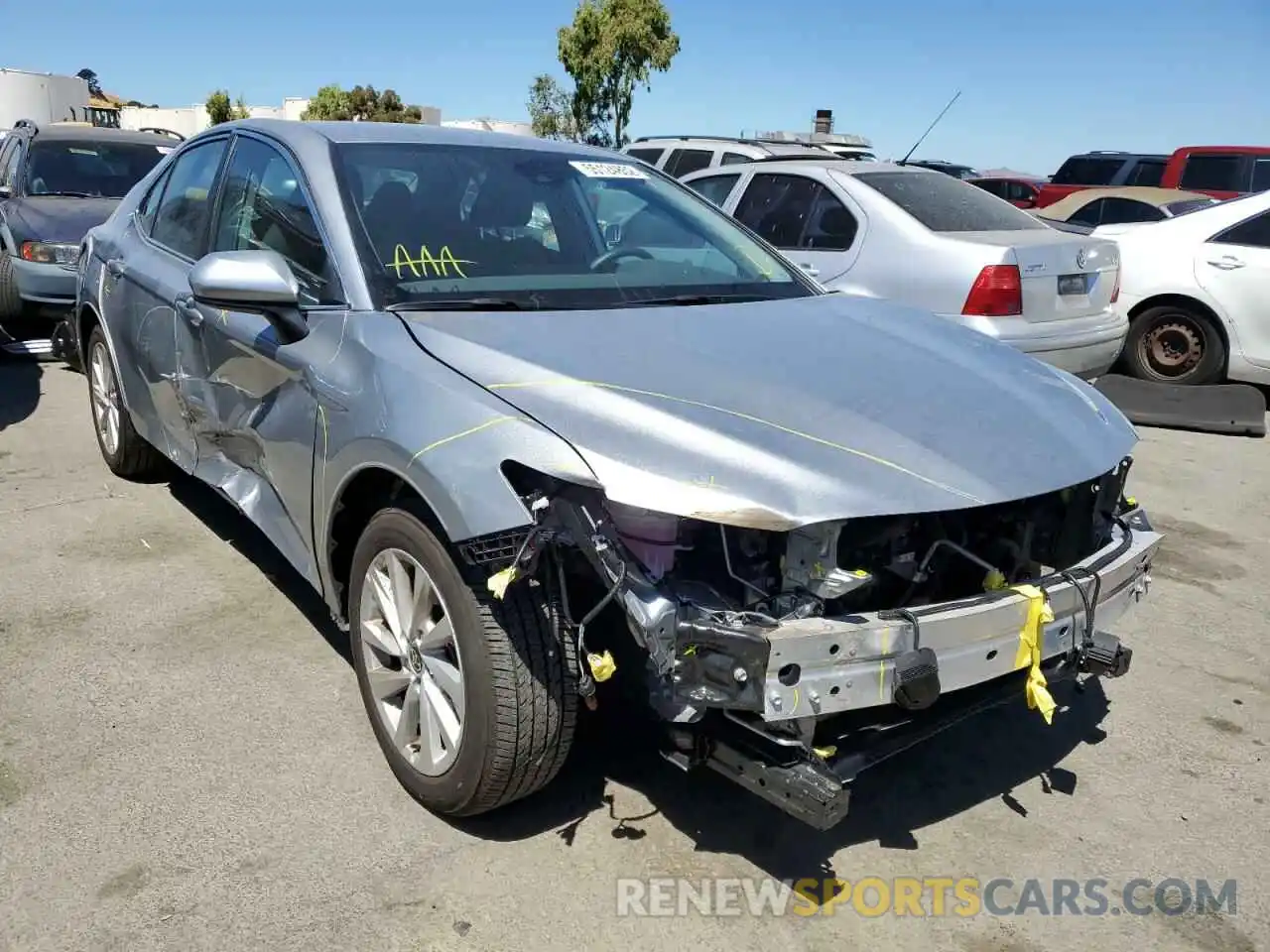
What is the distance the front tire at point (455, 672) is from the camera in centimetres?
251

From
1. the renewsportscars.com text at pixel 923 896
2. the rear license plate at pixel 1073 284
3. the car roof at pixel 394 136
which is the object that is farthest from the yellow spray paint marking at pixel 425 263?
the rear license plate at pixel 1073 284

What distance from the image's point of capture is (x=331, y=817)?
283cm

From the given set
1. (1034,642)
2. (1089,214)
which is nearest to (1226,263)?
(1089,214)

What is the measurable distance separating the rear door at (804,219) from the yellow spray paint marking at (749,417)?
14.0ft

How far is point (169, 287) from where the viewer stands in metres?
4.10

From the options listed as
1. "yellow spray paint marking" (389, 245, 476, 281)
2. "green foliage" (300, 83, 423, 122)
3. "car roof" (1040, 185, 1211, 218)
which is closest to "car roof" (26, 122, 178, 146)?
"yellow spray paint marking" (389, 245, 476, 281)

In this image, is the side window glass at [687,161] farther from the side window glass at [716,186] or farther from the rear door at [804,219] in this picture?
the rear door at [804,219]

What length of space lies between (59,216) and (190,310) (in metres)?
5.56

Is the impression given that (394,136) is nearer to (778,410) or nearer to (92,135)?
(778,410)

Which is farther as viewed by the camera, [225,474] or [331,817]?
[225,474]

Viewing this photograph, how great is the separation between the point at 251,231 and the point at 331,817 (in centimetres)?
199

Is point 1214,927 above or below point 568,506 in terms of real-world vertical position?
below

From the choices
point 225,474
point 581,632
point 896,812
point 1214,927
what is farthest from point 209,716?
point 1214,927

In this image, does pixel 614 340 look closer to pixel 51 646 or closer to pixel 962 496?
pixel 962 496
